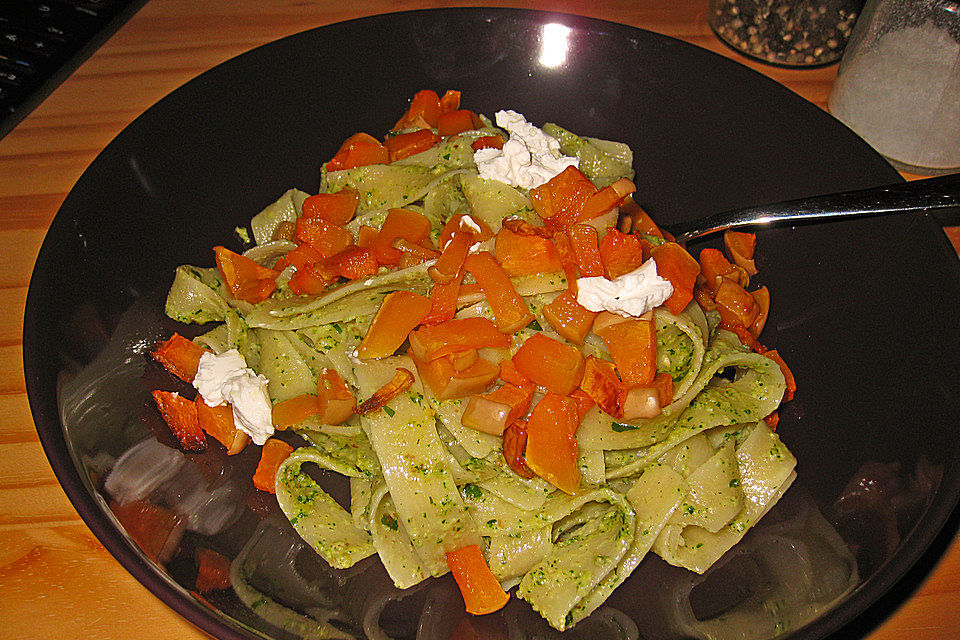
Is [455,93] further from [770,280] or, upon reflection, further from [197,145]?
[770,280]

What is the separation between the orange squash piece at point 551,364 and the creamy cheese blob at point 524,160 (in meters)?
0.84

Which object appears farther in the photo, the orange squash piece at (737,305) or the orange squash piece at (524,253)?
the orange squash piece at (737,305)

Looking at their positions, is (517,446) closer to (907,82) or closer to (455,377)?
(455,377)

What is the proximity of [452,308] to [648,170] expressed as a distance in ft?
4.95

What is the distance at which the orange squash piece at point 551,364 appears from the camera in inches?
104

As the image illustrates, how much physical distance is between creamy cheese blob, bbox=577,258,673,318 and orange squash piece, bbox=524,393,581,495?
1.33ft

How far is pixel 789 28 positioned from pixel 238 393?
409 centimetres

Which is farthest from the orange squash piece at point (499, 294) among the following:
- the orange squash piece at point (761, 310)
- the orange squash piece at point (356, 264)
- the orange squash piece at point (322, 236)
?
the orange squash piece at point (761, 310)

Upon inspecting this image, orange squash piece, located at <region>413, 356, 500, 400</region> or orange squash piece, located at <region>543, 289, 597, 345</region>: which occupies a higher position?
orange squash piece, located at <region>543, 289, 597, 345</region>

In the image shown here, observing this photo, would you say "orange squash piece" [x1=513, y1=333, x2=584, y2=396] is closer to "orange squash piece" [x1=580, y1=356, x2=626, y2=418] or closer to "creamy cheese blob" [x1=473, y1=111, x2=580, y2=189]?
"orange squash piece" [x1=580, y1=356, x2=626, y2=418]

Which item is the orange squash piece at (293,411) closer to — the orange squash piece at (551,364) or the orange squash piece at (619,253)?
the orange squash piece at (551,364)

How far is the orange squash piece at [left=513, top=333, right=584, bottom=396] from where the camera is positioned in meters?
2.65

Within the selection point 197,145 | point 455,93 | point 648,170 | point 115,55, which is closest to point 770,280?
point 648,170

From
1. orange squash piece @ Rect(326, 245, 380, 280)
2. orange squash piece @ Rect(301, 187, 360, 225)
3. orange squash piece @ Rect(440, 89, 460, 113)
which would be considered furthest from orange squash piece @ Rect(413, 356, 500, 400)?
orange squash piece @ Rect(440, 89, 460, 113)
